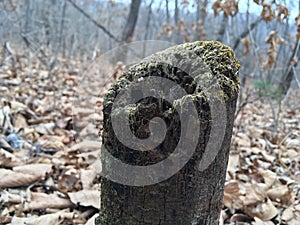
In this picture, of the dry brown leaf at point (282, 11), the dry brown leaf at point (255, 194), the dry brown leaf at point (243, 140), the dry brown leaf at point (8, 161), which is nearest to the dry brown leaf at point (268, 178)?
the dry brown leaf at point (255, 194)

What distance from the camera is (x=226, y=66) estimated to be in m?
0.96

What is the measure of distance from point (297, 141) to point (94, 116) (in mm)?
1808

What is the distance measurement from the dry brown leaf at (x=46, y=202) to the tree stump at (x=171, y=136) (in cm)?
68

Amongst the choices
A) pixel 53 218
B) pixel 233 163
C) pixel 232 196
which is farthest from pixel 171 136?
pixel 233 163

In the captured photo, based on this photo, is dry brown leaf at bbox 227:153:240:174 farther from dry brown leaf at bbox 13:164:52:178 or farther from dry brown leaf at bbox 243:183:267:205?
dry brown leaf at bbox 13:164:52:178

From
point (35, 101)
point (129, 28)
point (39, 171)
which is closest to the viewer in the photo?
point (39, 171)

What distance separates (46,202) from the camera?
163 cm

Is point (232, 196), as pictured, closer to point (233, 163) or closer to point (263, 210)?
point (263, 210)

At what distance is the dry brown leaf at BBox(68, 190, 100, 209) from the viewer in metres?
1.60

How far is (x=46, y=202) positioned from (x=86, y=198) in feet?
0.66

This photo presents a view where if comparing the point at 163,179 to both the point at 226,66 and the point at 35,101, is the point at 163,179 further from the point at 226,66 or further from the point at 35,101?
the point at 35,101

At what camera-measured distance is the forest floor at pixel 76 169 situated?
1.60 m

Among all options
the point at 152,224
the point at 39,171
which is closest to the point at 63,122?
the point at 39,171

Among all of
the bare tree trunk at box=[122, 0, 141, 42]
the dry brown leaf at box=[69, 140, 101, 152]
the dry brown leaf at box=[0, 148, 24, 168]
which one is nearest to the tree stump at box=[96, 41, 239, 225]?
the dry brown leaf at box=[0, 148, 24, 168]
